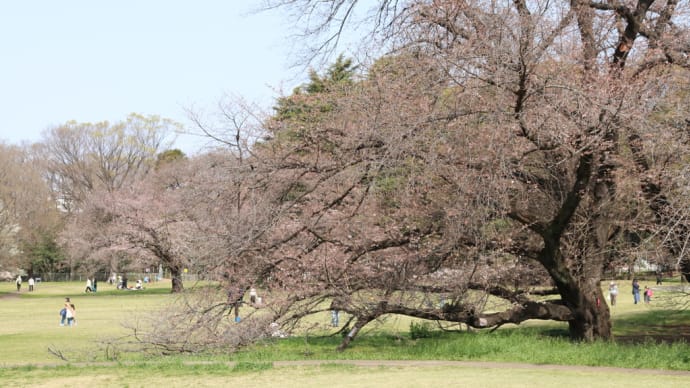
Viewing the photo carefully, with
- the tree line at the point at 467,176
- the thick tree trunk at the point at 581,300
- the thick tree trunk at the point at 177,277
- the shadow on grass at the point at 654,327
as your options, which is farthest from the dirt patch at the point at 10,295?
the thick tree trunk at the point at 581,300

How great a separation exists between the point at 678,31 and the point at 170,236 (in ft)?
119

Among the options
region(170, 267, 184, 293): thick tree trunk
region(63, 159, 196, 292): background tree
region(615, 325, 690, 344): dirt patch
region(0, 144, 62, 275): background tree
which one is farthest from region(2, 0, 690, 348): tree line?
region(0, 144, 62, 275): background tree

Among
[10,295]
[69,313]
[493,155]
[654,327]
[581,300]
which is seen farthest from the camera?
[10,295]

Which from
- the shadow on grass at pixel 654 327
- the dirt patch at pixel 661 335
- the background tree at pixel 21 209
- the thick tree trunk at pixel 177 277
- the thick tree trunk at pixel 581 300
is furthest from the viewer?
the background tree at pixel 21 209

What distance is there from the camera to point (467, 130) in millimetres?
15555

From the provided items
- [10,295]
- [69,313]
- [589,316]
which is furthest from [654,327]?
[10,295]

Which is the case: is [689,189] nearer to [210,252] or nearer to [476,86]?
[476,86]

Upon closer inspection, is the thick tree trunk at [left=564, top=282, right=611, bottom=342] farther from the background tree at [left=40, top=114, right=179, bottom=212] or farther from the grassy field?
the background tree at [left=40, top=114, right=179, bottom=212]

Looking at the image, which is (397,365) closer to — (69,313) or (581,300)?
(581,300)

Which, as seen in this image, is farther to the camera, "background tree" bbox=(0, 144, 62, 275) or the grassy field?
"background tree" bbox=(0, 144, 62, 275)

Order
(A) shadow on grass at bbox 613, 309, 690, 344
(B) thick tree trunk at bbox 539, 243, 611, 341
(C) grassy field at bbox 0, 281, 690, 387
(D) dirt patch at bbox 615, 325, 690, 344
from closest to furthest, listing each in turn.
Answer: (C) grassy field at bbox 0, 281, 690, 387 < (B) thick tree trunk at bbox 539, 243, 611, 341 < (D) dirt patch at bbox 615, 325, 690, 344 < (A) shadow on grass at bbox 613, 309, 690, 344

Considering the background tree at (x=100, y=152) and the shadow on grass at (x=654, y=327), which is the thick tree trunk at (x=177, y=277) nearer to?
the shadow on grass at (x=654, y=327)

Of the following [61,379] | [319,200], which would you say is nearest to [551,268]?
[319,200]

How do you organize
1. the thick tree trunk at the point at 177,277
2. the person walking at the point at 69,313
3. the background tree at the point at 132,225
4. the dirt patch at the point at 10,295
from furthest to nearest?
the dirt patch at the point at 10,295
the background tree at the point at 132,225
the person walking at the point at 69,313
the thick tree trunk at the point at 177,277
